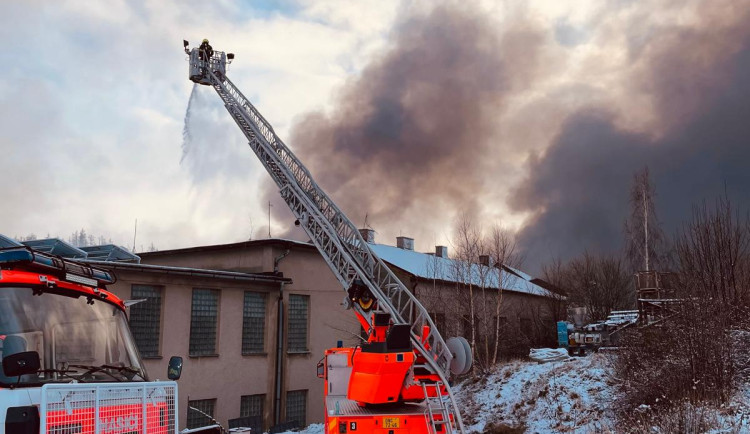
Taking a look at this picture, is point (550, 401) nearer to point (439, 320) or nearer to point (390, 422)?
point (390, 422)

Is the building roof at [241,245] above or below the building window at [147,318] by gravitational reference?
above

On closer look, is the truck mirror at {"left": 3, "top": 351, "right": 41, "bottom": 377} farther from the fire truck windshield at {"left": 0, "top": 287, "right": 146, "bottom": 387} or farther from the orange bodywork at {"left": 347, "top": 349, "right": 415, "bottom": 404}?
the orange bodywork at {"left": 347, "top": 349, "right": 415, "bottom": 404}

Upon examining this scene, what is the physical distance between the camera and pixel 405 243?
39.5 metres

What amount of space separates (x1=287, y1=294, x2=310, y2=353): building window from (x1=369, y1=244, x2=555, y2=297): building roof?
5.04m

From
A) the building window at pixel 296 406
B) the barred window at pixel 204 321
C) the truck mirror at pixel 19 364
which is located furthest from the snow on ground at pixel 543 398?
the truck mirror at pixel 19 364

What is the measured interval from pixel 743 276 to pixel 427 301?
1354 centimetres

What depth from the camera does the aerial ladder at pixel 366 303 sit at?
33.9 ft

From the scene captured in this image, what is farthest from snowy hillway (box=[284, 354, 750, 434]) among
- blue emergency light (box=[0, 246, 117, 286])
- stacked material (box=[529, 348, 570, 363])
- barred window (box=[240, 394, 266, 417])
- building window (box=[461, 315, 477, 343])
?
blue emergency light (box=[0, 246, 117, 286])

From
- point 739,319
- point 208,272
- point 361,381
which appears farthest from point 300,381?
point 739,319

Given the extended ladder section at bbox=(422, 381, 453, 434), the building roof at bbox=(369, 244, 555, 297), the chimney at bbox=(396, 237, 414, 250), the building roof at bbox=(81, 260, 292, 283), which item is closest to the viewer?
the extended ladder section at bbox=(422, 381, 453, 434)

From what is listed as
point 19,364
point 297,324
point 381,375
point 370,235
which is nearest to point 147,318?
point 297,324

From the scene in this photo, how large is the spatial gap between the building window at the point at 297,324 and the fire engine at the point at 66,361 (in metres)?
15.4

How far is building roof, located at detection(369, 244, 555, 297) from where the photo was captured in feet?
85.9

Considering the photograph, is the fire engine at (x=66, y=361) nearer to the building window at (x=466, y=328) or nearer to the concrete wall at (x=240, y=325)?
the concrete wall at (x=240, y=325)
